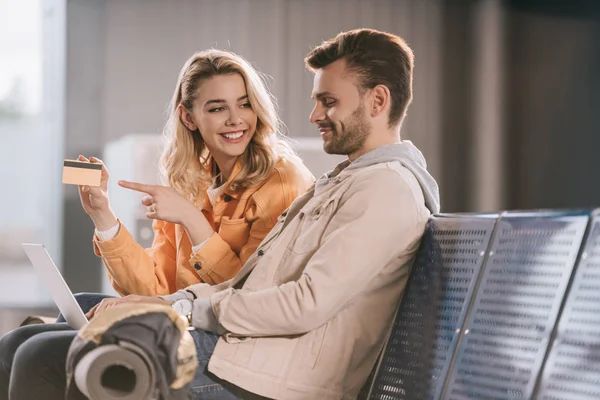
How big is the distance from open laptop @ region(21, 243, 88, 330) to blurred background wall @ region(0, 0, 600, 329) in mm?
3447

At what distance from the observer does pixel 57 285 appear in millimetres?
1924

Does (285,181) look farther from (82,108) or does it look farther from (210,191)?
(82,108)

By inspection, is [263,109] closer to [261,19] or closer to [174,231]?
[174,231]

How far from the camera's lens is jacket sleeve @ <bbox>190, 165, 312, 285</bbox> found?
234cm

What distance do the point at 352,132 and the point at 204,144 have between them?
84 cm

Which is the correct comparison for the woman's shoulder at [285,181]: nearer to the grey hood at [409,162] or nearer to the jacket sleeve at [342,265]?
the grey hood at [409,162]

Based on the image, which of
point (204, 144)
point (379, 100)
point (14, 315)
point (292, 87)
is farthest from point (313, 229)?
point (292, 87)

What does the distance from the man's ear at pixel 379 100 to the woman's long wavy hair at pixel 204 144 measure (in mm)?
527

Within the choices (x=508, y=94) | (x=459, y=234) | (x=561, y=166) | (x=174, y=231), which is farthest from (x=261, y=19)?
(x=459, y=234)

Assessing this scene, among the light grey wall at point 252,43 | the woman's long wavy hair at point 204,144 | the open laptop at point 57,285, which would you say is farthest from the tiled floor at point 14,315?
the open laptop at point 57,285

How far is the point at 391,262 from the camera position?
1776mm

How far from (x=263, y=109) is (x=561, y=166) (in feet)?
13.3

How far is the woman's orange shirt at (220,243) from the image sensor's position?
2.36 m

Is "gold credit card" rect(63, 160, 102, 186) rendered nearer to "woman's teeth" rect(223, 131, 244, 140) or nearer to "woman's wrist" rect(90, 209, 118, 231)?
"woman's wrist" rect(90, 209, 118, 231)
